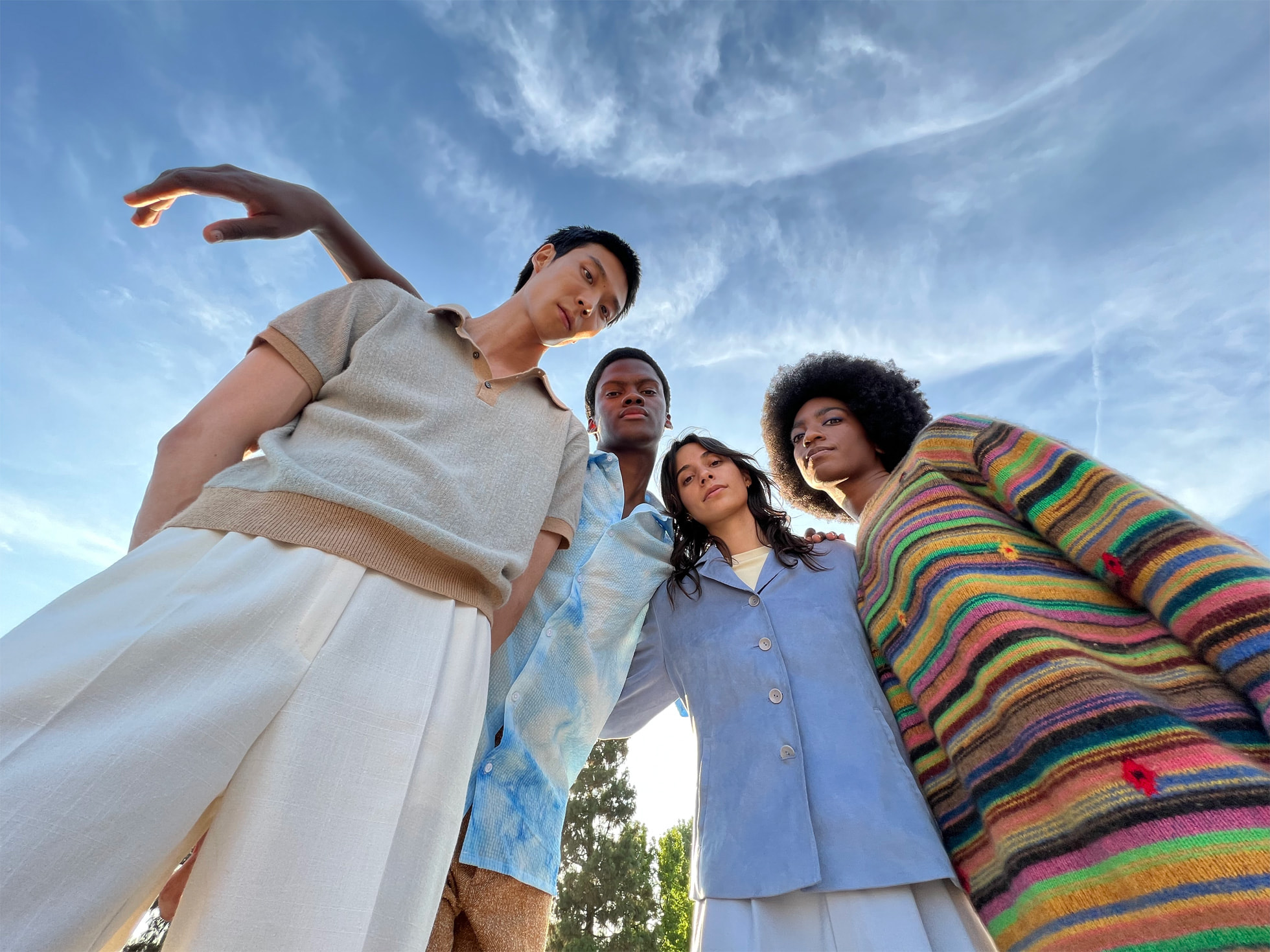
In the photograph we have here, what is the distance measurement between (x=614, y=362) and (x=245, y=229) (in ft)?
8.07

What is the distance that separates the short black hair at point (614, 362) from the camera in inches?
168

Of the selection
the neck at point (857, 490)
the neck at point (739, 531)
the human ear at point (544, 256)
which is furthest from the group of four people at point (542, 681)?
the neck at point (857, 490)

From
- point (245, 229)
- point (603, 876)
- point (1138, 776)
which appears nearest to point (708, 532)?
point (1138, 776)

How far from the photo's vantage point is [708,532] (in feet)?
10.5

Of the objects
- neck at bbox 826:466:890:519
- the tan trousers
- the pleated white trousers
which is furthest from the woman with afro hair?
the pleated white trousers

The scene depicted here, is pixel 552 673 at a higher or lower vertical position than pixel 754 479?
lower

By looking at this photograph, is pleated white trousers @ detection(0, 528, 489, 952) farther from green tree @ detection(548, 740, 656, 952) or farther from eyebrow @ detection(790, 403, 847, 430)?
green tree @ detection(548, 740, 656, 952)

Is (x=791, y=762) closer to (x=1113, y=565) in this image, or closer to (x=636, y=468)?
(x=1113, y=565)

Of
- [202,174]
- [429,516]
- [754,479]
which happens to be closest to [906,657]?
[754,479]

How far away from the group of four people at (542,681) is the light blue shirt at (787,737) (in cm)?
1

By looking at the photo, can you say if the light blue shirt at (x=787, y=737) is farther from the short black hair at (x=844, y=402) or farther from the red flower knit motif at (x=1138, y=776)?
the short black hair at (x=844, y=402)

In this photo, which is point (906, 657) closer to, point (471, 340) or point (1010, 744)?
point (1010, 744)

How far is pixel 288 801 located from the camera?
1.29m

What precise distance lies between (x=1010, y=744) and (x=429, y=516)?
1.64 meters
